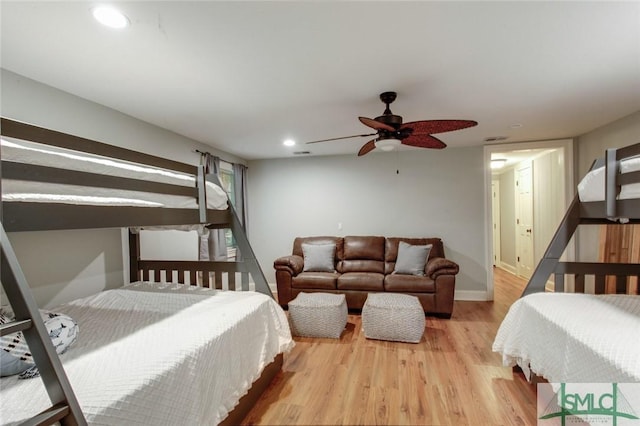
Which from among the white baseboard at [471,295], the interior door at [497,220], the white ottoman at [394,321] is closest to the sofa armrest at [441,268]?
the white ottoman at [394,321]

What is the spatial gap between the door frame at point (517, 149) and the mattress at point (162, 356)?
348 cm

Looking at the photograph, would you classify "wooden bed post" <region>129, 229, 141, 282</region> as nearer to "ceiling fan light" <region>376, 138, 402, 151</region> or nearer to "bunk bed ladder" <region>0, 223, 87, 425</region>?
"bunk bed ladder" <region>0, 223, 87, 425</region>

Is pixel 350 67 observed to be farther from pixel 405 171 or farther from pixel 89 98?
pixel 405 171

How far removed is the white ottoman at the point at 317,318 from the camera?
3.05 m

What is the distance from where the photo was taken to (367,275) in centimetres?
392

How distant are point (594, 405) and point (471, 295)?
10.5 ft

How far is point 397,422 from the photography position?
1.83 m

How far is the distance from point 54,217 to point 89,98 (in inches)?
71.2

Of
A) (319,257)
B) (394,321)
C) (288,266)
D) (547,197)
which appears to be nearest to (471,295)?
(547,197)

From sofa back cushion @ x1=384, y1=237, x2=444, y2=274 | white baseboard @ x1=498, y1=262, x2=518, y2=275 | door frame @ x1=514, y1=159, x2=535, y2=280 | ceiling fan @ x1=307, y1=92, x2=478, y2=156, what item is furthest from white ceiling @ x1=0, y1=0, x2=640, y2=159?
white baseboard @ x1=498, y1=262, x2=518, y2=275

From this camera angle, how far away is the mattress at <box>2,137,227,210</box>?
106 centimetres

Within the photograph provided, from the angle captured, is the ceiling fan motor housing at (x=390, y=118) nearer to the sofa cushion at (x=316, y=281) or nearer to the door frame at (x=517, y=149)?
the sofa cushion at (x=316, y=281)

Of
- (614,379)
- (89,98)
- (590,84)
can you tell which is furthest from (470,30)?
(89,98)

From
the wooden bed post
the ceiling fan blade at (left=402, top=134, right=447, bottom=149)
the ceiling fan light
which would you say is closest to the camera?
the ceiling fan light
